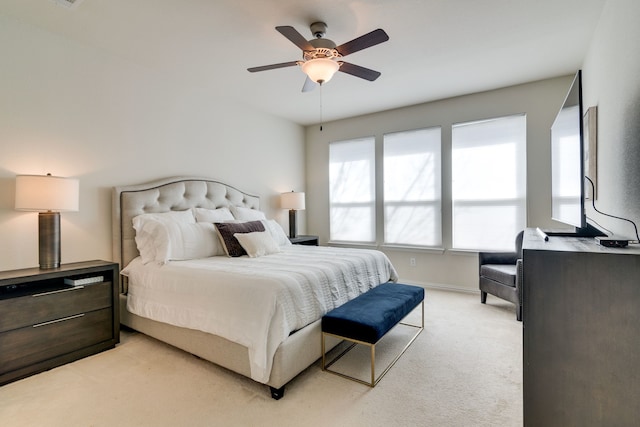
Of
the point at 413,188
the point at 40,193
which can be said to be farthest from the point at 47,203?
the point at 413,188

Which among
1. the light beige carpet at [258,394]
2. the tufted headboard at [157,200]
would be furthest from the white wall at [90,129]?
the light beige carpet at [258,394]

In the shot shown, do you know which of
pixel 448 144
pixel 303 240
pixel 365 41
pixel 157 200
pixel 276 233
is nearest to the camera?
pixel 365 41

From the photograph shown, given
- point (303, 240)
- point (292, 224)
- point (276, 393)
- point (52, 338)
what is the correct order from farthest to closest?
point (292, 224), point (303, 240), point (52, 338), point (276, 393)

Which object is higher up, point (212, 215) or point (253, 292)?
point (212, 215)

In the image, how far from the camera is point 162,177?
350 cm

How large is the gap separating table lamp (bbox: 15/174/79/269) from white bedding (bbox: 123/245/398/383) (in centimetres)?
61

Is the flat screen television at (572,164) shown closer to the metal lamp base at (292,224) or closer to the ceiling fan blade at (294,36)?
the ceiling fan blade at (294,36)

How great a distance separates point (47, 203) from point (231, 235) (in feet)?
4.86

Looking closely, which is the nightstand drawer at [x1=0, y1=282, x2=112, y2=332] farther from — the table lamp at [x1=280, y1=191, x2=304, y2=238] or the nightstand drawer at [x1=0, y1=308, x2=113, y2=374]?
the table lamp at [x1=280, y1=191, x2=304, y2=238]

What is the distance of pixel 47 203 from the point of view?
232 cm

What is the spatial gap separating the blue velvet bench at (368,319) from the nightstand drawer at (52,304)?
74.1 inches

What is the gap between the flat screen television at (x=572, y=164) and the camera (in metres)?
1.59

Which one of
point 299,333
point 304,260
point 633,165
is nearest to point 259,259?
point 304,260

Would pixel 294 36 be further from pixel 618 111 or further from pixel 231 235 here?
pixel 618 111
